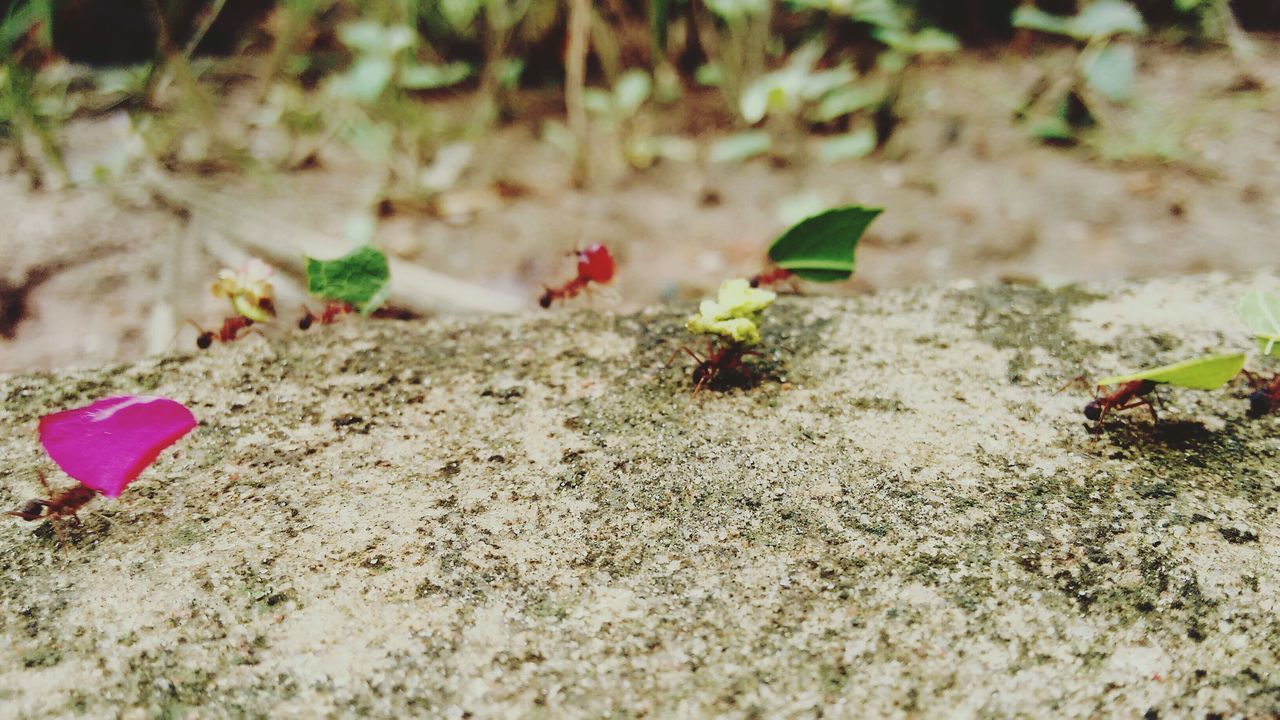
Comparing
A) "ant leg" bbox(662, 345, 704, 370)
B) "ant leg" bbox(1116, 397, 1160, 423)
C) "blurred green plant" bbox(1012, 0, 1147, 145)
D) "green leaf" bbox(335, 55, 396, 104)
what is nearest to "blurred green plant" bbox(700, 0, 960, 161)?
"blurred green plant" bbox(1012, 0, 1147, 145)

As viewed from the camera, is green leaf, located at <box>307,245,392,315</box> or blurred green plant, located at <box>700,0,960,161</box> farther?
blurred green plant, located at <box>700,0,960,161</box>

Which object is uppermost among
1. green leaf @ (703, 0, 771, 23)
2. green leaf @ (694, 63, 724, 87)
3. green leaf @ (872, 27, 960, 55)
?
green leaf @ (703, 0, 771, 23)

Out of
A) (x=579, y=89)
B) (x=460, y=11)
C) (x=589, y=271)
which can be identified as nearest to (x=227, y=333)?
(x=589, y=271)

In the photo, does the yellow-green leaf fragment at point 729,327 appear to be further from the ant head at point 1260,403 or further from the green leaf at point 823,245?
the ant head at point 1260,403

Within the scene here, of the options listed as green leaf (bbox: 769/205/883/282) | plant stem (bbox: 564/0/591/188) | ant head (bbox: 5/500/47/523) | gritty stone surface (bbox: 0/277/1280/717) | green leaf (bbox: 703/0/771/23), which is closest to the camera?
gritty stone surface (bbox: 0/277/1280/717)

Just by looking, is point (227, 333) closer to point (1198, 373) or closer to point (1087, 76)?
point (1198, 373)

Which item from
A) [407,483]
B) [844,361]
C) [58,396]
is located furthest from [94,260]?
[844,361]

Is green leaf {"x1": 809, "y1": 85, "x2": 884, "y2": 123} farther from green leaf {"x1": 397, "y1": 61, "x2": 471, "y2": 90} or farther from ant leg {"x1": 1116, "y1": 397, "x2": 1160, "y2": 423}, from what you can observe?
ant leg {"x1": 1116, "y1": 397, "x2": 1160, "y2": 423}
